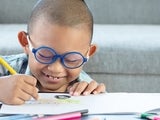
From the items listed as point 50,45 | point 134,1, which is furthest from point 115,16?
point 50,45

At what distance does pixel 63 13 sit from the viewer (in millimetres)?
844

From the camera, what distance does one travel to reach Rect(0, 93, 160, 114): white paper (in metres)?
0.66

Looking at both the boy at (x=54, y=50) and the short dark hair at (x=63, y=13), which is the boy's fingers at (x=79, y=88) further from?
the short dark hair at (x=63, y=13)

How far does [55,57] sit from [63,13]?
0.14 m

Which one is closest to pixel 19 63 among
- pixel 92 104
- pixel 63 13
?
pixel 63 13

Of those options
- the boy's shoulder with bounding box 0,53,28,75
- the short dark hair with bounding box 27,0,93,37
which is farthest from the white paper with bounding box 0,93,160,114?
the boy's shoulder with bounding box 0,53,28,75

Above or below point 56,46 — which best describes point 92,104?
below

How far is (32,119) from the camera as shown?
61cm

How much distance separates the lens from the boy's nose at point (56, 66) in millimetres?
748

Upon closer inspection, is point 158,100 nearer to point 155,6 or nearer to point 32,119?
point 32,119

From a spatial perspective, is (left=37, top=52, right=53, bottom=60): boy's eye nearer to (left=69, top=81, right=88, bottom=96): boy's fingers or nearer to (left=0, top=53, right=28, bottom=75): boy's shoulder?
(left=69, top=81, right=88, bottom=96): boy's fingers

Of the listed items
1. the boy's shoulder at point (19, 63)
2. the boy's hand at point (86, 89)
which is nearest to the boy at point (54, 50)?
the boy's hand at point (86, 89)

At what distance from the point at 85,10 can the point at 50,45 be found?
16cm

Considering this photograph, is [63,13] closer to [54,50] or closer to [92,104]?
[54,50]
